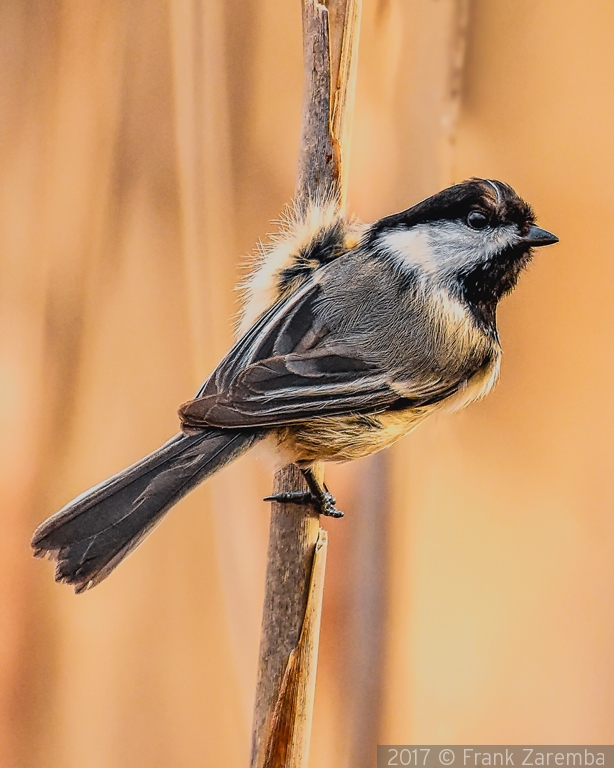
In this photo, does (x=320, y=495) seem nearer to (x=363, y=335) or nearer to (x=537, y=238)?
(x=363, y=335)

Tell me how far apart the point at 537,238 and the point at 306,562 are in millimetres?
344

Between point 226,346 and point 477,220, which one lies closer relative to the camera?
point 477,220

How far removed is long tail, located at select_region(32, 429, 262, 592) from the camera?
479 mm

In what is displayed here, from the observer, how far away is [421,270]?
62 cm

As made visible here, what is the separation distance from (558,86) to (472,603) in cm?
62

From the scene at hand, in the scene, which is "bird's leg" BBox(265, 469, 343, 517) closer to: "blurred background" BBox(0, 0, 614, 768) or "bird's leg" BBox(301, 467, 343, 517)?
"bird's leg" BBox(301, 467, 343, 517)

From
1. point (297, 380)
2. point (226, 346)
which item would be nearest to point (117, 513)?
point (297, 380)

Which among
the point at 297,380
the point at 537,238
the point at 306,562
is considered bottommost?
the point at 306,562

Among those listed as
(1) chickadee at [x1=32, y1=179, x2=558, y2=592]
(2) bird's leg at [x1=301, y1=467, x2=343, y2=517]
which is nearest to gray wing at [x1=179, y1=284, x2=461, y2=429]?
(1) chickadee at [x1=32, y1=179, x2=558, y2=592]

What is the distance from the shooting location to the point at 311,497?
658 mm

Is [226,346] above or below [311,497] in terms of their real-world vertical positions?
above

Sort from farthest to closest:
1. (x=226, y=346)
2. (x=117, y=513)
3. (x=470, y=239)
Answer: (x=226, y=346) < (x=470, y=239) < (x=117, y=513)

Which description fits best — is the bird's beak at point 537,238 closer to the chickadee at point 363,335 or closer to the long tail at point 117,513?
the chickadee at point 363,335

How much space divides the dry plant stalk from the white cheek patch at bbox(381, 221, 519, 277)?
0.26 ft
